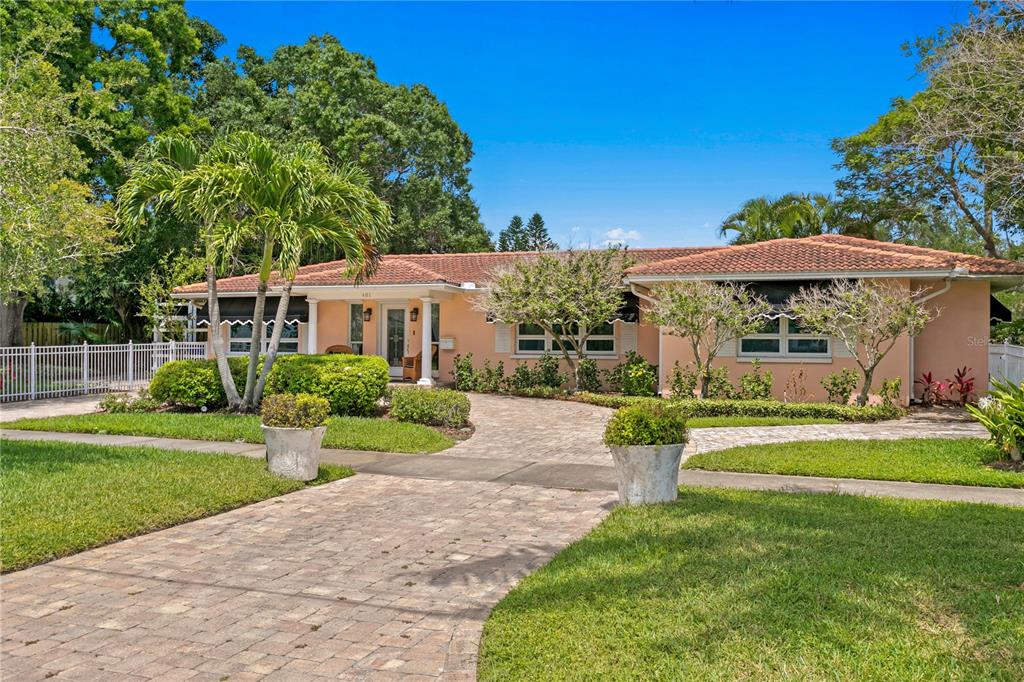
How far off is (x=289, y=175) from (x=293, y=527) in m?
9.97

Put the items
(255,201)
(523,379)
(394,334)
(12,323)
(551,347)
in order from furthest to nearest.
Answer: (12,323) < (394,334) < (551,347) < (523,379) < (255,201)

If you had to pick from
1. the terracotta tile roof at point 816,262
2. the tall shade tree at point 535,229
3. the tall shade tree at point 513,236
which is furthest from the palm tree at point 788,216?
the tall shade tree at point 513,236

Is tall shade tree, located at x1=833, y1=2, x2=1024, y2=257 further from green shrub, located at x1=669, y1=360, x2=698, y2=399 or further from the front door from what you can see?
the front door

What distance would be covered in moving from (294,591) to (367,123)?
1372 inches

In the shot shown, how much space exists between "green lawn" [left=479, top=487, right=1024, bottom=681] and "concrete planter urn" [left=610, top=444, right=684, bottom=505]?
823 millimetres

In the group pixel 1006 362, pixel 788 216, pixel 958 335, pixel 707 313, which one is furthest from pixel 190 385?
pixel 788 216

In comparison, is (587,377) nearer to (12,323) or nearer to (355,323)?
(355,323)

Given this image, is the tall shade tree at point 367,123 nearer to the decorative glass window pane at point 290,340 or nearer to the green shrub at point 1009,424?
the decorative glass window pane at point 290,340

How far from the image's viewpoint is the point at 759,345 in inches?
817

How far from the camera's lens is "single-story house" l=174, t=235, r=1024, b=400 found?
19.4m

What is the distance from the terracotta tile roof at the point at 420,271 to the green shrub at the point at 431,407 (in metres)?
7.20

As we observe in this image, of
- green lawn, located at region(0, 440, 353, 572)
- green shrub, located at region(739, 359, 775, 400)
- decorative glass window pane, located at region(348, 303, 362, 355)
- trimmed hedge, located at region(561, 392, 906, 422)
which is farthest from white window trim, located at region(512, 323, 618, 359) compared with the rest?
green lawn, located at region(0, 440, 353, 572)

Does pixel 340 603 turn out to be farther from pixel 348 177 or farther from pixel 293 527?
pixel 348 177

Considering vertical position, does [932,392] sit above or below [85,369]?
below
